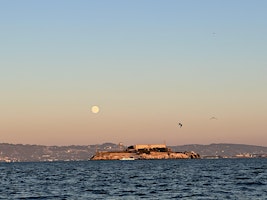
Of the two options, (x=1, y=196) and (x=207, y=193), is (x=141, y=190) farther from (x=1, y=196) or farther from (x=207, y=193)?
(x=1, y=196)

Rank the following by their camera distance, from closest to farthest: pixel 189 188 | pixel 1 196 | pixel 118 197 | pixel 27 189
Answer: pixel 118 197 < pixel 1 196 < pixel 189 188 < pixel 27 189

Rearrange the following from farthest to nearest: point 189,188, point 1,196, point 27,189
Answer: point 27,189, point 189,188, point 1,196

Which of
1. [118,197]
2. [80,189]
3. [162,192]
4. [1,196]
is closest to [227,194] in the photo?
[162,192]

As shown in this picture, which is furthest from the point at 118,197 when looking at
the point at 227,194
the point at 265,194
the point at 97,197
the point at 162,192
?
the point at 265,194

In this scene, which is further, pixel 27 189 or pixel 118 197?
pixel 27 189

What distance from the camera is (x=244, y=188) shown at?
8206 centimetres

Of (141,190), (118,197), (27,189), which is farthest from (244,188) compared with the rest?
(27,189)

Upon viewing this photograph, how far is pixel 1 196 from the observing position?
77500 millimetres

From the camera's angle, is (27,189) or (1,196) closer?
(1,196)

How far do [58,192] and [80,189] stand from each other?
5953 mm

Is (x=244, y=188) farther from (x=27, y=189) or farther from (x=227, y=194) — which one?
(x=27, y=189)

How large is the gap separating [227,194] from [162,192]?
9270 millimetres

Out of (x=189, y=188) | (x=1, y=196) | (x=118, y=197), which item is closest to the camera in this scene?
(x=118, y=197)

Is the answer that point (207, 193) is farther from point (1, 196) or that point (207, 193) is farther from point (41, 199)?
point (1, 196)
